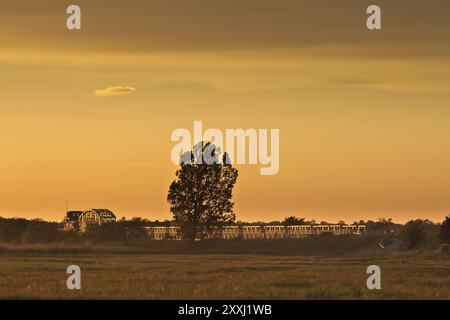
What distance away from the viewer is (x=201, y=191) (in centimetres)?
12362

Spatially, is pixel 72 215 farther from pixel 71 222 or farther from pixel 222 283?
pixel 222 283

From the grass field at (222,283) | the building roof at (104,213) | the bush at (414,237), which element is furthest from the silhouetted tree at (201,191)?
the grass field at (222,283)

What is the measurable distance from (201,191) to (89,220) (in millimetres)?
37810

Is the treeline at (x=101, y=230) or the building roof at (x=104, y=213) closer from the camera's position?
the treeline at (x=101, y=230)

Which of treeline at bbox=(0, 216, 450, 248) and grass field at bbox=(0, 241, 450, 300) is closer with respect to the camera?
grass field at bbox=(0, 241, 450, 300)

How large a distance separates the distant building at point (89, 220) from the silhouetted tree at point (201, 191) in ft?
83.1

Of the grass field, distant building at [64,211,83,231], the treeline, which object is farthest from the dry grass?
distant building at [64,211,83,231]

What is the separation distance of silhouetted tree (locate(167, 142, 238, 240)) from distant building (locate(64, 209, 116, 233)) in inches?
997

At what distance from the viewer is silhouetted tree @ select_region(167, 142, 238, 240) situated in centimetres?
12206

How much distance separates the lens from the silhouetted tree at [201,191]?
122062 millimetres

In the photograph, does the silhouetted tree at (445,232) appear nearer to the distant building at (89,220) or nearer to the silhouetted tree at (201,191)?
the silhouetted tree at (201,191)

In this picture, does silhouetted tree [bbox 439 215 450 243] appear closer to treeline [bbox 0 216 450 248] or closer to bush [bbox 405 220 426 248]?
bush [bbox 405 220 426 248]

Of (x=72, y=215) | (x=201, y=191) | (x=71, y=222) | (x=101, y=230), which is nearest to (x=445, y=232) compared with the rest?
(x=201, y=191)
